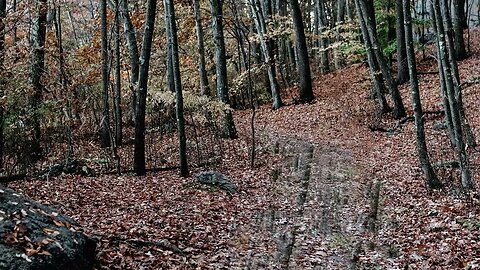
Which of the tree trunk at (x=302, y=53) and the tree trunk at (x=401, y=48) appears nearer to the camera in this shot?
the tree trunk at (x=401, y=48)

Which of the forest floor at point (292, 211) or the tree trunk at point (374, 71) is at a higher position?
the tree trunk at point (374, 71)

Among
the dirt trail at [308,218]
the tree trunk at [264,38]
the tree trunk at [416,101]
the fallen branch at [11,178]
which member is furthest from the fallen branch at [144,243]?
the tree trunk at [264,38]

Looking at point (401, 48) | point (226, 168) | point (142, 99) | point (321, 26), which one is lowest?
point (226, 168)

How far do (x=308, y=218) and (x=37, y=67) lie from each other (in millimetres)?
8565

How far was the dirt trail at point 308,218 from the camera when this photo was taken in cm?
763

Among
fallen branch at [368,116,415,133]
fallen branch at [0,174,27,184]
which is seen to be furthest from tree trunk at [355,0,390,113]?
fallen branch at [0,174,27,184]

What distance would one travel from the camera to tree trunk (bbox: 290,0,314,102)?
22719 millimetres

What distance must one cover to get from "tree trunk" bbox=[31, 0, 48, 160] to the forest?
0.19ft

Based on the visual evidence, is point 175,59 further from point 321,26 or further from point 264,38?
point 321,26

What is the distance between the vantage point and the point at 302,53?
23.0 m

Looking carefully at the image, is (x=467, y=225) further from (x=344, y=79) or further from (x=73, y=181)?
(x=344, y=79)

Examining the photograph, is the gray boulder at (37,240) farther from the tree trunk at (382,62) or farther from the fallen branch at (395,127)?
the tree trunk at (382,62)

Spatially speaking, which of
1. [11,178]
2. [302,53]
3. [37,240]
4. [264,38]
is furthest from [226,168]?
[302,53]

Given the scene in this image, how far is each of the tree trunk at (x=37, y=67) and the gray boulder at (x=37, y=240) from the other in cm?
722
